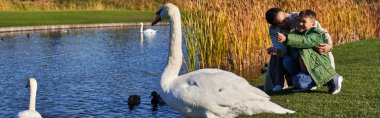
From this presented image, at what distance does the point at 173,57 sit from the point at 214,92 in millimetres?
1086

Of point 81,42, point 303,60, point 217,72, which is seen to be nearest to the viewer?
point 217,72

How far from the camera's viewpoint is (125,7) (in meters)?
64.7

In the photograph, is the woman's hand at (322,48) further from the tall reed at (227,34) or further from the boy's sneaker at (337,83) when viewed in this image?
the tall reed at (227,34)

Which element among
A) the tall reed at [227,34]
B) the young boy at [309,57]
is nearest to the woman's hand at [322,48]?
the young boy at [309,57]

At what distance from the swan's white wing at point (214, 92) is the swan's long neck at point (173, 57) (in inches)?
13.5

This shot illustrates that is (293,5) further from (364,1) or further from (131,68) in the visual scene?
(364,1)

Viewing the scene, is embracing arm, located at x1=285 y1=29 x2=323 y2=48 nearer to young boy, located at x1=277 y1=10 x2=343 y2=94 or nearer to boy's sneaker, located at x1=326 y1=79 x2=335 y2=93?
young boy, located at x1=277 y1=10 x2=343 y2=94

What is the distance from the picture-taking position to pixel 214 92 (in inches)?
299

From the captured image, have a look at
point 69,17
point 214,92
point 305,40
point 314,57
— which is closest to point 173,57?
point 214,92

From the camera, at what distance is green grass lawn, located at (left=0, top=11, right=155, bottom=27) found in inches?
1759

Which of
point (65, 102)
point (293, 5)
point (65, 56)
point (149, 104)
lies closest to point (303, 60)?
point (149, 104)

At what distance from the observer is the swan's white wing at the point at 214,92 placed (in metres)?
7.58

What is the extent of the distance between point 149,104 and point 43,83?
4.60 m

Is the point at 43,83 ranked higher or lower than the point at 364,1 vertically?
lower
